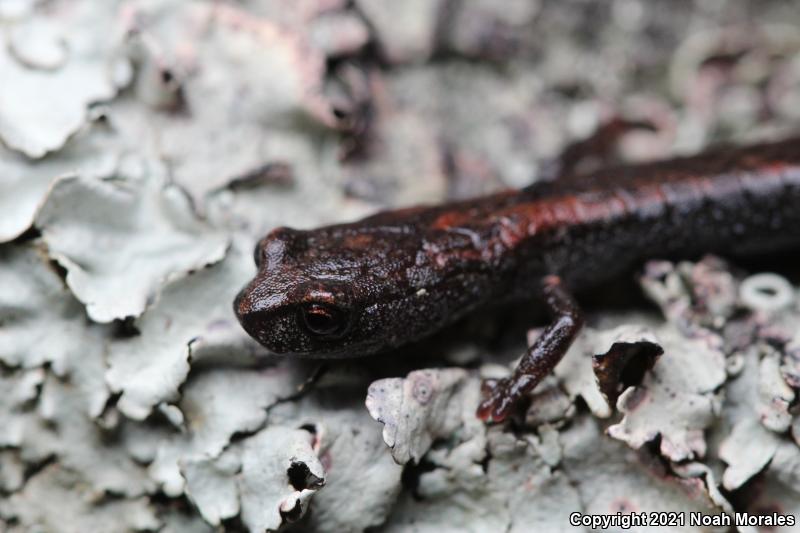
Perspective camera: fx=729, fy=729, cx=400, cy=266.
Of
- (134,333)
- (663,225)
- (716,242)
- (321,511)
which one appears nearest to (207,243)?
(134,333)

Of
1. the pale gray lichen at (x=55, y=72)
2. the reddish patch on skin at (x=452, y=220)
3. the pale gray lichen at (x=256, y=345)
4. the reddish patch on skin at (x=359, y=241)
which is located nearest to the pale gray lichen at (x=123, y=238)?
the pale gray lichen at (x=256, y=345)

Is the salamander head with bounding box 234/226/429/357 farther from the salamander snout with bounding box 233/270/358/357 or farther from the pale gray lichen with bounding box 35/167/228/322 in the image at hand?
the pale gray lichen with bounding box 35/167/228/322

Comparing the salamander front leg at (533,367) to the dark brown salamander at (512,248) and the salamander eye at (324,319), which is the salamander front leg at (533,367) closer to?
the dark brown salamander at (512,248)

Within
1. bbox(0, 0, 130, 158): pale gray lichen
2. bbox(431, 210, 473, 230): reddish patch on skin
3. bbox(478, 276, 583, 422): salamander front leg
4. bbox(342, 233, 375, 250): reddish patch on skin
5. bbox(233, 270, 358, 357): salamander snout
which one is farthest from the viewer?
bbox(431, 210, 473, 230): reddish patch on skin

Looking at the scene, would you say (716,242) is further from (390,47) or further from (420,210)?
(390,47)

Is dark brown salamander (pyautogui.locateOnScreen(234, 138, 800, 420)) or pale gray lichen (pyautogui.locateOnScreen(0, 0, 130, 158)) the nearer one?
dark brown salamander (pyautogui.locateOnScreen(234, 138, 800, 420))

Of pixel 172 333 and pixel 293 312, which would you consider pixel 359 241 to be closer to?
pixel 293 312

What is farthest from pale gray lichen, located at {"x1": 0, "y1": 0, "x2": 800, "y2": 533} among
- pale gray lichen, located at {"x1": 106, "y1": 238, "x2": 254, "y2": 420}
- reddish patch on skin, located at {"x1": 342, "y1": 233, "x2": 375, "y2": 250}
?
reddish patch on skin, located at {"x1": 342, "y1": 233, "x2": 375, "y2": 250}
